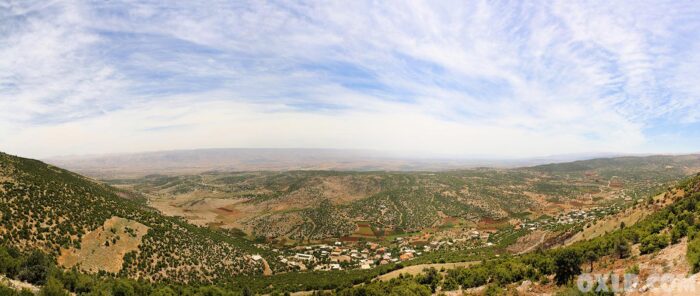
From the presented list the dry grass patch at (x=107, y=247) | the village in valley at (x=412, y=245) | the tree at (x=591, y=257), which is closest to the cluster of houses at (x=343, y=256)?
the village in valley at (x=412, y=245)

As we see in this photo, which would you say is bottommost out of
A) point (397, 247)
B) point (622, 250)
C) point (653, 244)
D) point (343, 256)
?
point (343, 256)

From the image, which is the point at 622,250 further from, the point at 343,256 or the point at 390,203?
the point at 390,203

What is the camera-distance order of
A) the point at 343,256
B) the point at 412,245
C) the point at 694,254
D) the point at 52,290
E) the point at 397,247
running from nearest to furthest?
1. the point at 694,254
2. the point at 52,290
3. the point at 343,256
4. the point at 397,247
5. the point at 412,245

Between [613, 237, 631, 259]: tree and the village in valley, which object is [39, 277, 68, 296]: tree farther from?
the village in valley

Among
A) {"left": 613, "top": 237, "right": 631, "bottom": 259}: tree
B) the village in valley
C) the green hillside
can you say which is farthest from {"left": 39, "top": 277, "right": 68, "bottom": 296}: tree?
the village in valley

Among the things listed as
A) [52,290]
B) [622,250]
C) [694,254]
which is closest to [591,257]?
[622,250]

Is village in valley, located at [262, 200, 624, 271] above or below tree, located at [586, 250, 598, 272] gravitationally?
below

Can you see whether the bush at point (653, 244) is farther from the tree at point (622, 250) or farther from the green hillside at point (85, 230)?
the green hillside at point (85, 230)

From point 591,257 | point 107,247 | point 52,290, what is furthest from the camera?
point 107,247

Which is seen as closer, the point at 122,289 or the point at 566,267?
the point at 566,267

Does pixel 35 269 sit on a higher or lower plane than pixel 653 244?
lower
